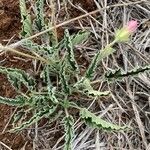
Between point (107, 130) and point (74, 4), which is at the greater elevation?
point (74, 4)

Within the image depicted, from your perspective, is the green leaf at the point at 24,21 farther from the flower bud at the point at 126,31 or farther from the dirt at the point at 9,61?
Result: the flower bud at the point at 126,31

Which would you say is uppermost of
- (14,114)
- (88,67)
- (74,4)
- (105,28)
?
(74,4)

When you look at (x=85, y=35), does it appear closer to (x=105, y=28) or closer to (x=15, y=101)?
(x=105, y=28)

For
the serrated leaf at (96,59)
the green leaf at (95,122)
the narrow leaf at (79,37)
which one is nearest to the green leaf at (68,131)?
the green leaf at (95,122)

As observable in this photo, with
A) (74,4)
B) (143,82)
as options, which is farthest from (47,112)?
(74,4)

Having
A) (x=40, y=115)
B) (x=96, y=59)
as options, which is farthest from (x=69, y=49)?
(x=40, y=115)
